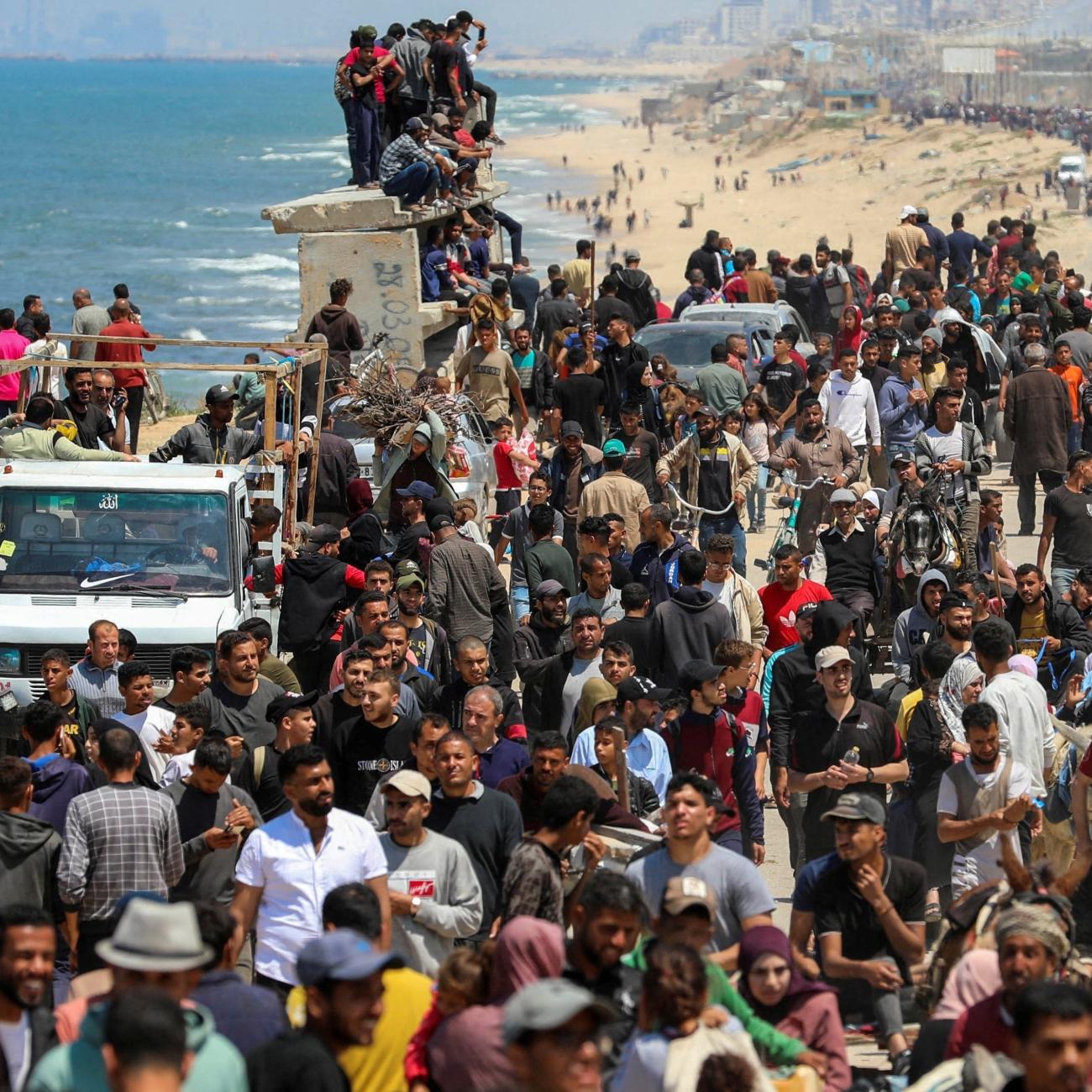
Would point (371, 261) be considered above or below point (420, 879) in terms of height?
above

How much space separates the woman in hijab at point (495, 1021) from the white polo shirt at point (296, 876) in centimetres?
120

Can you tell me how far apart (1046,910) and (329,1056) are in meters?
2.30

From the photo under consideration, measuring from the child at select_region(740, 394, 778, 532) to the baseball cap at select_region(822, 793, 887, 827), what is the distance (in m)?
9.77

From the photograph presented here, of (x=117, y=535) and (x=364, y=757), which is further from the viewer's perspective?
(x=117, y=535)

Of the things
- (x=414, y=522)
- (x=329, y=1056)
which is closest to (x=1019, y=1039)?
(x=329, y=1056)

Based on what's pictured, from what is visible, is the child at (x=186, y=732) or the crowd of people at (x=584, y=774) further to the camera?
the child at (x=186, y=732)

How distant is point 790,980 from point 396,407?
9631 millimetres

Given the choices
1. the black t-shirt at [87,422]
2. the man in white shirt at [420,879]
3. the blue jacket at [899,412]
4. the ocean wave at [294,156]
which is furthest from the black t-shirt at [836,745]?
the ocean wave at [294,156]

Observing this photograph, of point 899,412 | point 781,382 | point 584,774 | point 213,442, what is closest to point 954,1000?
point 584,774

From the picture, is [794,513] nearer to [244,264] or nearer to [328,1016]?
[328,1016]

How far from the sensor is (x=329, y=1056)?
221 inches

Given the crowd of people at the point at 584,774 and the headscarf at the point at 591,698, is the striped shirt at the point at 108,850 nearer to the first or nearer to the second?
the crowd of people at the point at 584,774

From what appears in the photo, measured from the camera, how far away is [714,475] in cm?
1466

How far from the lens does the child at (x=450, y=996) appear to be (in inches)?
234
